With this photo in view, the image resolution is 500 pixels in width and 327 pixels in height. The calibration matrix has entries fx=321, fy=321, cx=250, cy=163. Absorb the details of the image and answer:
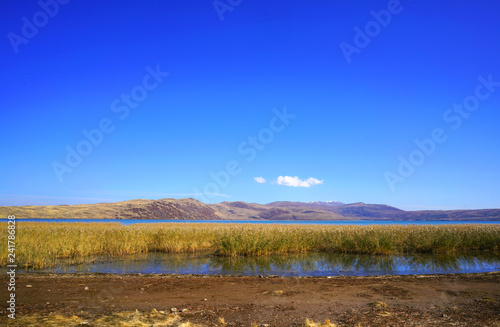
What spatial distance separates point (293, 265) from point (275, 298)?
712 cm

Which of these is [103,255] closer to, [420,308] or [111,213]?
[420,308]

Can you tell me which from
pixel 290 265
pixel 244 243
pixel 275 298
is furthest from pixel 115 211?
pixel 275 298

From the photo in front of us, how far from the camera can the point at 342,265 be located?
593 inches

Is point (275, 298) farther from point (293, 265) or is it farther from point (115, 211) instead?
point (115, 211)

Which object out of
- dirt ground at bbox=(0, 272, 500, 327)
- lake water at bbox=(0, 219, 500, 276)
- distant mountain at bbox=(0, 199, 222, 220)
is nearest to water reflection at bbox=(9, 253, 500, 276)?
lake water at bbox=(0, 219, 500, 276)

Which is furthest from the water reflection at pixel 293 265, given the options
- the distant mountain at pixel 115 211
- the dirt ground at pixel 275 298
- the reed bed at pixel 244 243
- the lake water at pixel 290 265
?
the distant mountain at pixel 115 211

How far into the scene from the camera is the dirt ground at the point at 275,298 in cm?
635

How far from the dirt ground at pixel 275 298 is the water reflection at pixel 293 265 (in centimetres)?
223

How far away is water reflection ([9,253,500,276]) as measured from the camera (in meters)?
13.4

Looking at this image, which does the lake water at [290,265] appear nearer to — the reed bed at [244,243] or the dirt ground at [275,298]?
the reed bed at [244,243]

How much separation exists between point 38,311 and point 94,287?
2.71 meters

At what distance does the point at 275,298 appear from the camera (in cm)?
804

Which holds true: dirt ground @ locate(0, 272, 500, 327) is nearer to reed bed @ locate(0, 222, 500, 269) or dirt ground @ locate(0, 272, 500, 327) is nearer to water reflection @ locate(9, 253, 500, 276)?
water reflection @ locate(9, 253, 500, 276)

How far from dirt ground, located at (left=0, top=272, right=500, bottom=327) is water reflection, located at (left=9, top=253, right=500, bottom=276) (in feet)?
7.33
